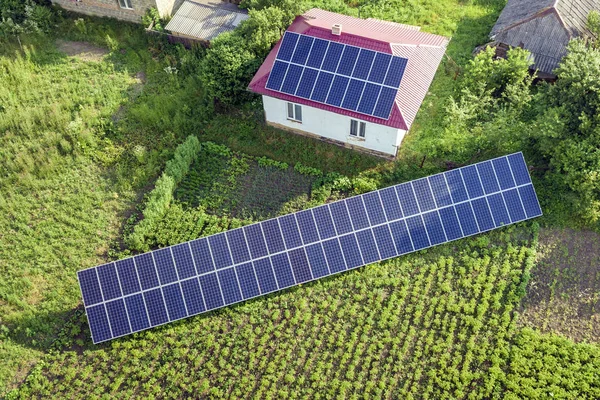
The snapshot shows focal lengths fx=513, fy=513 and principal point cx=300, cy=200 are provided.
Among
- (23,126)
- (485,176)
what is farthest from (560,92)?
(23,126)

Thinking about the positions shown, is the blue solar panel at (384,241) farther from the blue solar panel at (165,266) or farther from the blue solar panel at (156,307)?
the blue solar panel at (156,307)

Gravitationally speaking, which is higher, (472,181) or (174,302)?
(472,181)

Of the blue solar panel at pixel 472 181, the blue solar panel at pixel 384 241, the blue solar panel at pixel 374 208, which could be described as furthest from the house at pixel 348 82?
the blue solar panel at pixel 384 241

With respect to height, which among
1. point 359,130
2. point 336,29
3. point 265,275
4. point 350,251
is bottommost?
point 265,275

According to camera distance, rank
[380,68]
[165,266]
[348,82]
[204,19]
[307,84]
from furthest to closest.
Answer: [204,19], [307,84], [348,82], [380,68], [165,266]

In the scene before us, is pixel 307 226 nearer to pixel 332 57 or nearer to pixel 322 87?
pixel 322 87

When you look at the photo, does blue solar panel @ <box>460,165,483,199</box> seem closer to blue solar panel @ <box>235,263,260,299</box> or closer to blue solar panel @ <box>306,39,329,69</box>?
blue solar panel @ <box>306,39,329,69</box>

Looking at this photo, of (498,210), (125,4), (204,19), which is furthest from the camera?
(125,4)

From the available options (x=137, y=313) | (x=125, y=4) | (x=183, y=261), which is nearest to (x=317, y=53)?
(x=183, y=261)
